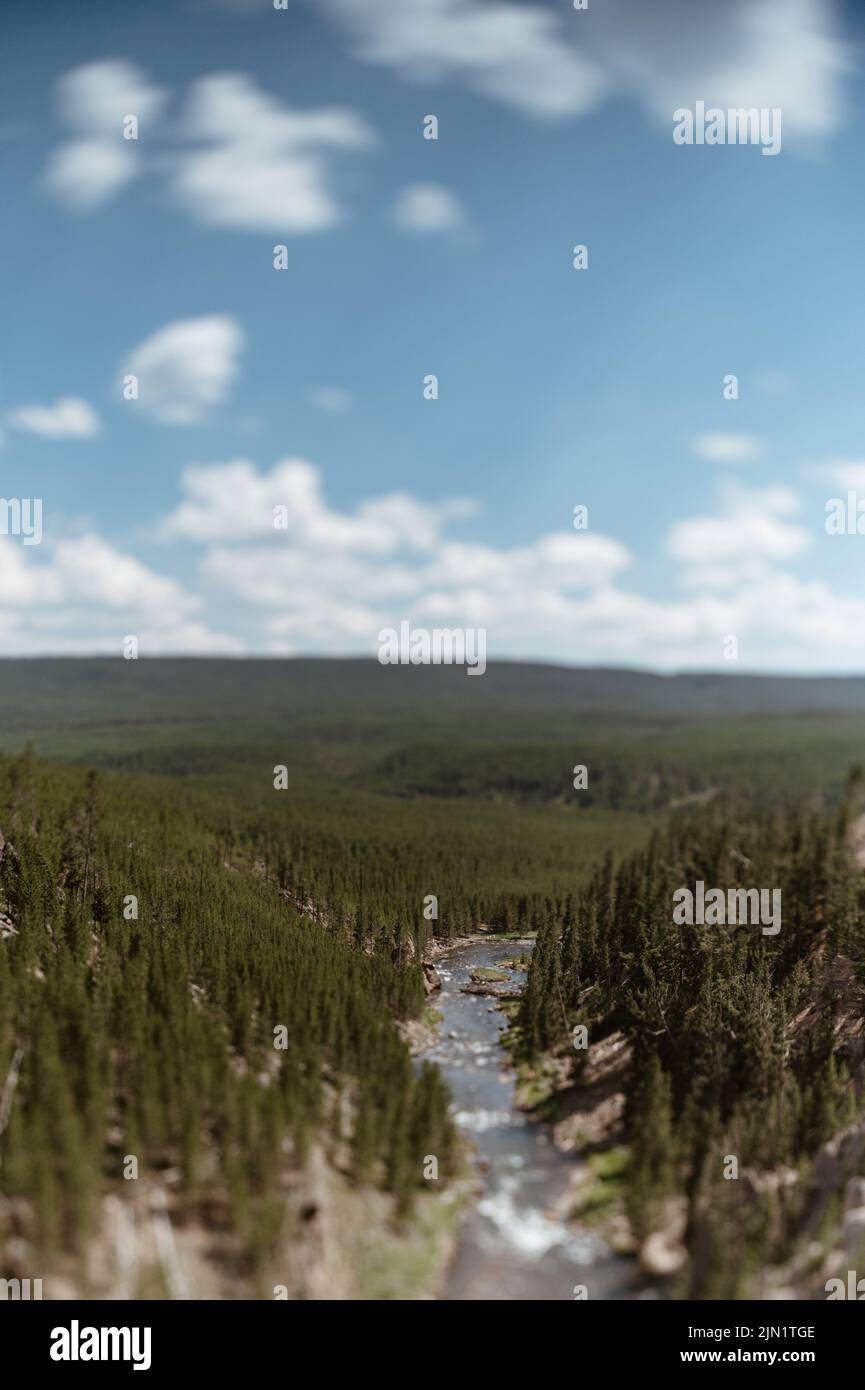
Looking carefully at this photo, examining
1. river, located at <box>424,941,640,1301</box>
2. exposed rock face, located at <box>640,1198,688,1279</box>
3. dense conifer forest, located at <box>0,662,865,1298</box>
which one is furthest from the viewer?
exposed rock face, located at <box>640,1198,688,1279</box>

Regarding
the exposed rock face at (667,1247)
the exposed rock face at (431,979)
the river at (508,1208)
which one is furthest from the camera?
the exposed rock face at (431,979)

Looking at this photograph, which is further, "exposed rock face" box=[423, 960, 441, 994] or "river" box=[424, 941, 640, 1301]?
"exposed rock face" box=[423, 960, 441, 994]

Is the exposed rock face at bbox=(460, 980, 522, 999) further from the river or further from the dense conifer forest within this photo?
the river

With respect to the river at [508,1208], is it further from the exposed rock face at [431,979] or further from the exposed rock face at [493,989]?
the exposed rock face at [431,979]

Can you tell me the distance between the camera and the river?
50906mm

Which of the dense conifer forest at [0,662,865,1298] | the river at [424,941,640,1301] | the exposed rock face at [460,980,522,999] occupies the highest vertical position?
the dense conifer forest at [0,662,865,1298]

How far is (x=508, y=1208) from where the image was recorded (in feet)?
192

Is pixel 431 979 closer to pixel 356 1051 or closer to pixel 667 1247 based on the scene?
pixel 356 1051

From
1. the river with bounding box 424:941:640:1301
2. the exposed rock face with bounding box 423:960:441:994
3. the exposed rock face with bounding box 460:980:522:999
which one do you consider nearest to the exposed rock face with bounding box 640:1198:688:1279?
the river with bounding box 424:941:640:1301

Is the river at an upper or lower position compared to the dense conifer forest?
lower

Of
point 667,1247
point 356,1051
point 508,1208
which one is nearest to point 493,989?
point 356,1051

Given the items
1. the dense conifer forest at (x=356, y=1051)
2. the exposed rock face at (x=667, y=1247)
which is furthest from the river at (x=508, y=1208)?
the dense conifer forest at (x=356, y=1051)

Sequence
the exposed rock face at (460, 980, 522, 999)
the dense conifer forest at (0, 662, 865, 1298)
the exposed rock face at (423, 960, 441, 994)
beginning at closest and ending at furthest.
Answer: the dense conifer forest at (0, 662, 865, 1298) < the exposed rock face at (460, 980, 522, 999) < the exposed rock face at (423, 960, 441, 994)

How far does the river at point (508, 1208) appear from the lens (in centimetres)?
5091
